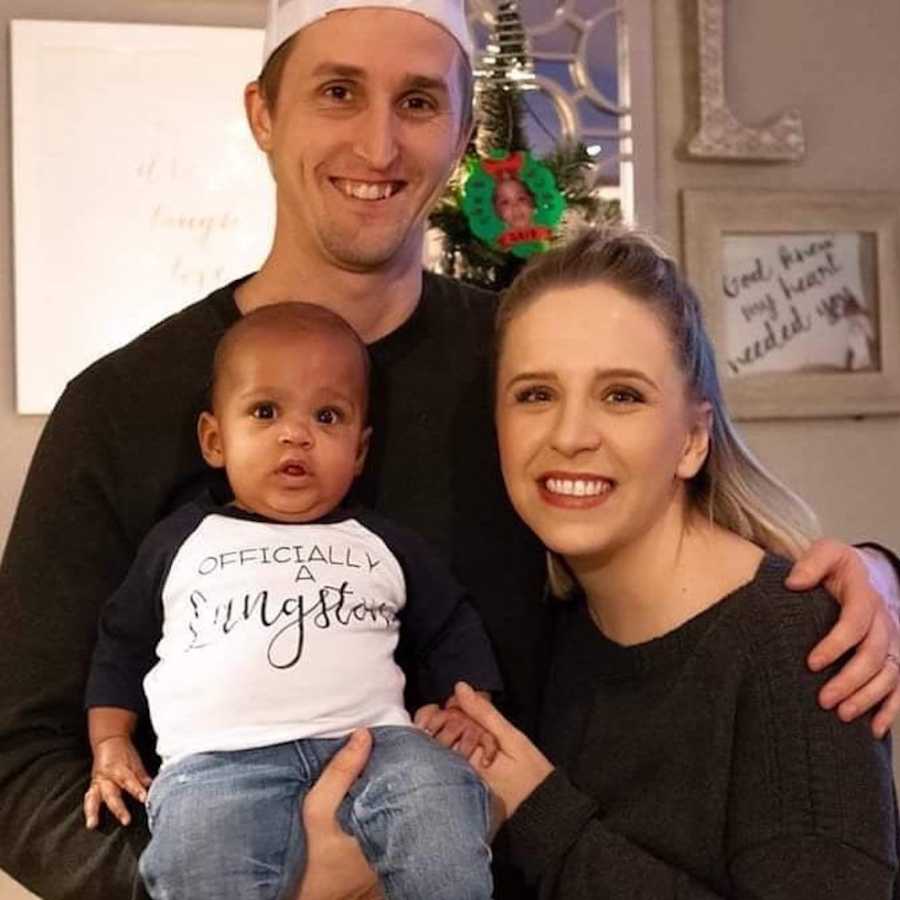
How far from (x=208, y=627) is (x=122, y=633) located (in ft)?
0.42

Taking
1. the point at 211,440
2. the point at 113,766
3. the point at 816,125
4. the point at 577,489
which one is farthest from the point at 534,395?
the point at 816,125

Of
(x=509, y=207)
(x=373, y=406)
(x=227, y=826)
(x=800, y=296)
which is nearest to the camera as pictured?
(x=227, y=826)

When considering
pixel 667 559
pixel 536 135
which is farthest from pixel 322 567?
pixel 536 135

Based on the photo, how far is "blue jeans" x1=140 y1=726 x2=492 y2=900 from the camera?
1.15m

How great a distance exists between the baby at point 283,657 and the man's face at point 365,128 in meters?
0.13

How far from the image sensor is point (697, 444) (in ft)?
4.55

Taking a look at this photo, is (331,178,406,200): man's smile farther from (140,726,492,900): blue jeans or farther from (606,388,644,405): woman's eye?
(140,726,492,900): blue jeans

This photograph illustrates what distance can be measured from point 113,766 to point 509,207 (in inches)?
47.8

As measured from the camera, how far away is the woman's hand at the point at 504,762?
4.26ft

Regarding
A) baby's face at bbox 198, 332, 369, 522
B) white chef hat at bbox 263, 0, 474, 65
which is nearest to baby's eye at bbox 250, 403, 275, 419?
baby's face at bbox 198, 332, 369, 522

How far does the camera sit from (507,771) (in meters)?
1.31

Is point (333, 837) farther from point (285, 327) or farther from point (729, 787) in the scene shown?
point (285, 327)

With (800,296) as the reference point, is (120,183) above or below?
above

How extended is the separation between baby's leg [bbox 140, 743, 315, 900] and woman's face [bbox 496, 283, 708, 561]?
35 centimetres
